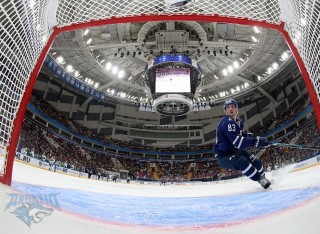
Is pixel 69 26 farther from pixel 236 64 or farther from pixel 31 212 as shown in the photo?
pixel 236 64

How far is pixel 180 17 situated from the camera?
3.90 m

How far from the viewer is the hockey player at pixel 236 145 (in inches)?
155

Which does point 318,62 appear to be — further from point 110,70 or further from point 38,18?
point 110,70

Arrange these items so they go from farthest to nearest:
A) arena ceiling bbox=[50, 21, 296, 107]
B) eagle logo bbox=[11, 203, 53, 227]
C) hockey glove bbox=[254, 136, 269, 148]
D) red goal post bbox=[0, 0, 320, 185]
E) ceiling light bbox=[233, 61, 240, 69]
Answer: ceiling light bbox=[233, 61, 240, 69]
arena ceiling bbox=[50, 21, 296, 107]
hockey glove bbox=[254, 136, 269, 148]
red goal post bbox=[0, 0, 320, 185]
eagle logo bbox=[11, 203, 53, 227]

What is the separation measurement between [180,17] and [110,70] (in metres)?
19.7

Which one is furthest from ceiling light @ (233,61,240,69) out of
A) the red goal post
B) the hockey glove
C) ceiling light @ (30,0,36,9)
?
ceiling light @ (30,0,36,9)

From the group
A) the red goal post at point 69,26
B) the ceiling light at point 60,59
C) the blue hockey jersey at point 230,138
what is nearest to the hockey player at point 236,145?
the blue hockey jersey at point 230,138

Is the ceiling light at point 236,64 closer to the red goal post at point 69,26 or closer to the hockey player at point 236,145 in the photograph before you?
the red goal post at point 69,26

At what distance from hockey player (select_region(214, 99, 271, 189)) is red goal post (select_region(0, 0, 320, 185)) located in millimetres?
993

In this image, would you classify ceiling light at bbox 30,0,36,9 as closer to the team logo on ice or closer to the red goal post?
the red goal post

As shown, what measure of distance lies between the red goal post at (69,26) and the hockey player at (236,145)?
99cm

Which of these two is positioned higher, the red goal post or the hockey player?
the red goal post

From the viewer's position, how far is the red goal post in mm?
3008

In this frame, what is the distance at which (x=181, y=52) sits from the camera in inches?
795
